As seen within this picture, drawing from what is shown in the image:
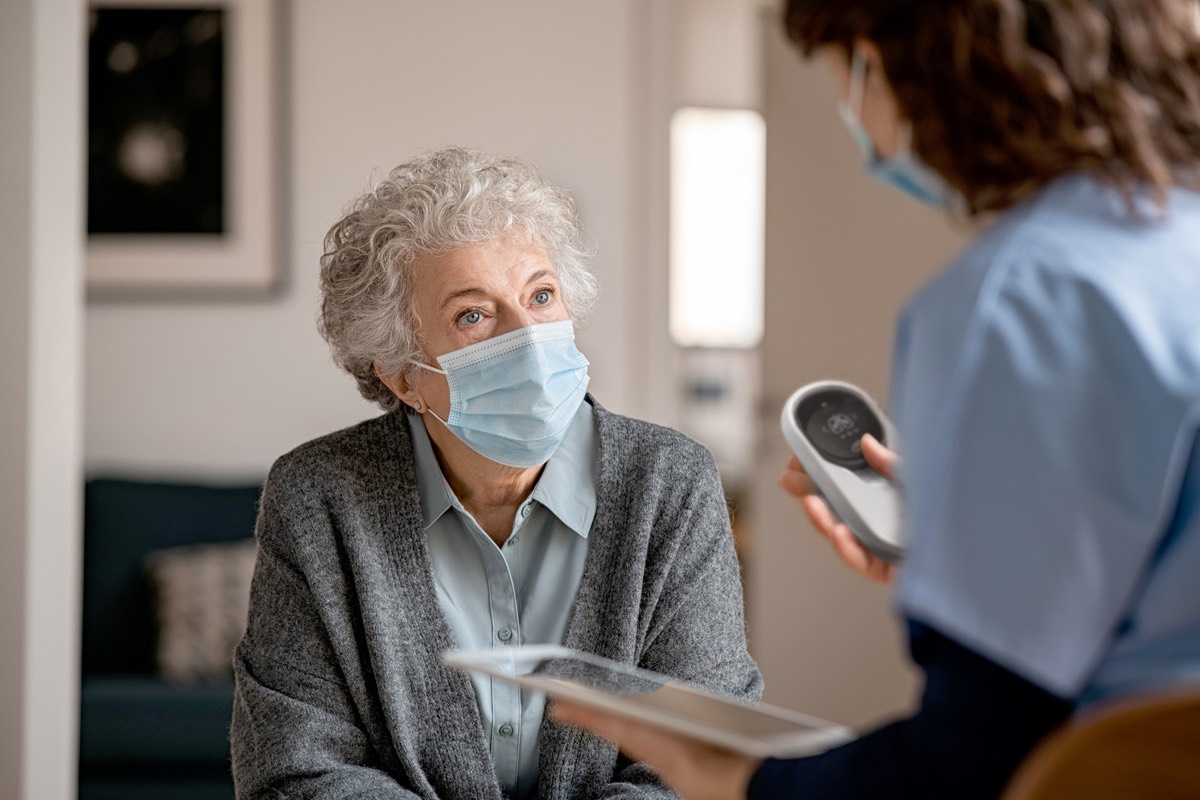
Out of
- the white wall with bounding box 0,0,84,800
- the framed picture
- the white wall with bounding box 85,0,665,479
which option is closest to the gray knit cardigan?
the white wall with bounding box 0,0,84,800

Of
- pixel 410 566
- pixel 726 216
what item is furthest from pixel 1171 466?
pixel 726 216

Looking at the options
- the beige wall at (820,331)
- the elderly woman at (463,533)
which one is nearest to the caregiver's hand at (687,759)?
the elderly woman at (463,533)

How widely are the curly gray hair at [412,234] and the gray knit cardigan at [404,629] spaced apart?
15 cm

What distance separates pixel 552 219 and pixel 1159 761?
3.56ft

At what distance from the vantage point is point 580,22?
3.78m

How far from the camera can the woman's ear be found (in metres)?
1.56

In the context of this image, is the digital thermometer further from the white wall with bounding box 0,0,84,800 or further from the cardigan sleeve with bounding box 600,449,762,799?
the white wall with bounding box 0,0,84,800

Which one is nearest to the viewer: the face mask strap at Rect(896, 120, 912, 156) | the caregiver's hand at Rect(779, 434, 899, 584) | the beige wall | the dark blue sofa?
the face mask strap at Rect(896, 120, 912, 156)

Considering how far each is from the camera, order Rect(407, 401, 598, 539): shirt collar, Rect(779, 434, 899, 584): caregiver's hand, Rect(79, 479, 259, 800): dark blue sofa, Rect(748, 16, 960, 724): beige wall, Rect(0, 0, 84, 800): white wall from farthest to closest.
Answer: Rect(748, 16, 960, 724): beige wall < Rect(79, 479, 259, 800): dark blue sofa < Rect(0, 0, 84, 800): white wall < Rect(407, 401, 598, 539): shirt collar < Rect(779, 434, 899, 584): caregiver's hand

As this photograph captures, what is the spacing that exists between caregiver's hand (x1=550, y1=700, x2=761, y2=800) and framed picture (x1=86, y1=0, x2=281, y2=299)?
9.77 ft

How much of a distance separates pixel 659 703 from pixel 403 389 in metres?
0.74

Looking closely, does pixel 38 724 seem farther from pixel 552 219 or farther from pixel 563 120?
pixel 563 120

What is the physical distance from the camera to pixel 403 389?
1569mm

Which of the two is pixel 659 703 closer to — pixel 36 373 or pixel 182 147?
pixel 36 373
